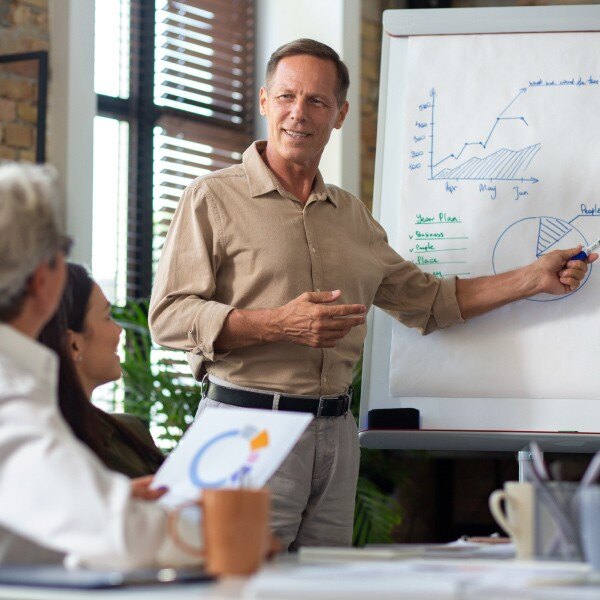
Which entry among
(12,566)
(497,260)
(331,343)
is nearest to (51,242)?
(12,566)

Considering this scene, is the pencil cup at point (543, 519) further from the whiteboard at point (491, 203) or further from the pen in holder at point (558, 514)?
the whiteboard at point (491, 203)

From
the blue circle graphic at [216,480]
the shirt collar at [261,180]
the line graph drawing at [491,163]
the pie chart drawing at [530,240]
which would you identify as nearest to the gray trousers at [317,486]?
the shirt collar at [261,180]

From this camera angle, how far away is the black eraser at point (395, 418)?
2.76 meters

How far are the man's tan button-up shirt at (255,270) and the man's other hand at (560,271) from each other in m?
0.41

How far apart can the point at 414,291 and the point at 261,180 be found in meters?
0.50

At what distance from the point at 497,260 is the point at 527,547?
1.53m

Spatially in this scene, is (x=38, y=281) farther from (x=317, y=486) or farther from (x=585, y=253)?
(x=585, y=253)

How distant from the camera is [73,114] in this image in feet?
12.9

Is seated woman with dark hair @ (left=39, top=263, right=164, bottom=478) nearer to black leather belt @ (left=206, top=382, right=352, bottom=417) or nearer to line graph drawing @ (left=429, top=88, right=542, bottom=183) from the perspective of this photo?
black leather belt @ (left=206, top=382, right=352, bottom=417)

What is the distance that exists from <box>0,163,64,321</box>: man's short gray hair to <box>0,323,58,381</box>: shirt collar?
2.0 inches

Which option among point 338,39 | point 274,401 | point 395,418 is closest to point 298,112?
point 274,401

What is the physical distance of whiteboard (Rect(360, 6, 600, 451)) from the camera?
275cm

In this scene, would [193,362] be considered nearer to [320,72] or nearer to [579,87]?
[320,72]

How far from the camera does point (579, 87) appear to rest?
2.89m
